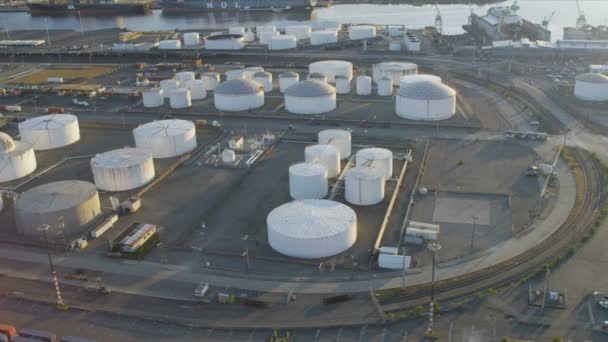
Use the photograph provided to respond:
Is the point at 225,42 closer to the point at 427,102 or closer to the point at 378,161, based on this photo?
the point at 427,102

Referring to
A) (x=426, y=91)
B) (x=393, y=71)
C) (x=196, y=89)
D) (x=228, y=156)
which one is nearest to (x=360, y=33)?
(x=393, y=71)

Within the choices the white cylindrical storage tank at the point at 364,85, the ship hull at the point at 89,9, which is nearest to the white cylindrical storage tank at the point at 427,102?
the white cylindrical storage tank at the point at 364,85

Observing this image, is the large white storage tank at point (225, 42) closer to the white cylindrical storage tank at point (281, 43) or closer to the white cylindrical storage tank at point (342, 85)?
the white cylindrical storage tank at point (281, 43)

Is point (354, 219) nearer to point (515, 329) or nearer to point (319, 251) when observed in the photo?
point (319, 251)

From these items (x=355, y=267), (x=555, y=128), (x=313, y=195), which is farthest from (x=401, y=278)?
(x=555, y=128)

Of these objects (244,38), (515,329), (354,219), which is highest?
(244,38)

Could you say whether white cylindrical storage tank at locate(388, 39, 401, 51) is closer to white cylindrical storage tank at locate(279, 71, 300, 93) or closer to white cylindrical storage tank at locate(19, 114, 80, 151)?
white cylindrical storage tank at locate(279, 71, 300, 93)

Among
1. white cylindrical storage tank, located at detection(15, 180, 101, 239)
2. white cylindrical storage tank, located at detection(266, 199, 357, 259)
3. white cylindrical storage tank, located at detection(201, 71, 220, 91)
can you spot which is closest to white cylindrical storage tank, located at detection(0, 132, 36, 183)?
white cylindrical storage tank, located at detection(15, 180, 101, 239)
